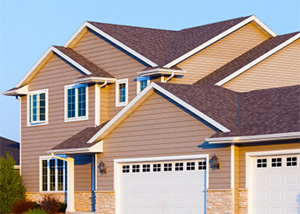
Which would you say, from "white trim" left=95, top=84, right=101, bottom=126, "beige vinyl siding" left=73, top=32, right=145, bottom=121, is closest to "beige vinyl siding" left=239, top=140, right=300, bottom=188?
"beige vinyl siding" left=73, top=32, right=145, bottom=121

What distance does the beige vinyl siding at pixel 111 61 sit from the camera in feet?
99.8

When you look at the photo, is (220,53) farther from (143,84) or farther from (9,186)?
(9,186)

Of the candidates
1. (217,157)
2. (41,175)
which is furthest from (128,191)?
(41,175)

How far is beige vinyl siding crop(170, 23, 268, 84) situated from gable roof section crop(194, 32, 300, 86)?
0.85 ft

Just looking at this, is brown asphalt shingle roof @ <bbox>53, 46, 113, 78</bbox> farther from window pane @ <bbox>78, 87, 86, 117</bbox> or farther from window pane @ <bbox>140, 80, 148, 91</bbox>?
window pane @ <bbox>140, 80, 148, 91</bbox>

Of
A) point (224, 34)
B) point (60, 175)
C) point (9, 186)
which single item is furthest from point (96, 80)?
point (9, 186)

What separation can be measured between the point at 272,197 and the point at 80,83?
40.8ft

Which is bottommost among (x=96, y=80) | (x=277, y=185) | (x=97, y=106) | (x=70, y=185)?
(x=70, y=185)

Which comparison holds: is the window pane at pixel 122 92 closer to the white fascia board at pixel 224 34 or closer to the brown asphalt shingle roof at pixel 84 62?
the brown asphalt shingle roof at pixel 84 62

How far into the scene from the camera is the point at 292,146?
21422 mm

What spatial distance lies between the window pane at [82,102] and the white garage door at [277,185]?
36.7 feet

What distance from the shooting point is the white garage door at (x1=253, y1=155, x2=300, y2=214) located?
21484 mm

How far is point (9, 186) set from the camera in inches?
1299

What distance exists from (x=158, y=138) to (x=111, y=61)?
747 cm
